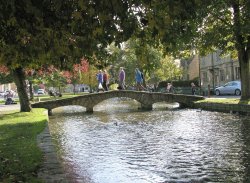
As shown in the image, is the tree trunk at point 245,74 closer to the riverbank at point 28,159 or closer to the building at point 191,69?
the riverbank at point 28,159

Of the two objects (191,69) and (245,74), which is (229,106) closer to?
(245,74)

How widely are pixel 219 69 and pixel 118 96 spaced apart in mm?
32338

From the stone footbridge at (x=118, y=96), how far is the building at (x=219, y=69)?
2364 centimetres

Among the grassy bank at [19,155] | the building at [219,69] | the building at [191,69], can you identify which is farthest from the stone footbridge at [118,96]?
the building at [191,69]

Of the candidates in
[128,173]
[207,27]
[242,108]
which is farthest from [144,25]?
[207,27]

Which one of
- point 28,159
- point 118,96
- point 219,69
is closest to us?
point 28,159

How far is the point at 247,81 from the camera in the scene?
91.7 feet

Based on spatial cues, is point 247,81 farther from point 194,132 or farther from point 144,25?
point 144,25

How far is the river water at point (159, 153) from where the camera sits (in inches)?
401

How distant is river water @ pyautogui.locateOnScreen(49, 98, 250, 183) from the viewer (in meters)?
10.2

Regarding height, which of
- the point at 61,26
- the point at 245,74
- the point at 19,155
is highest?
the point at 61,26

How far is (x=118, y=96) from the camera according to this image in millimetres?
38469

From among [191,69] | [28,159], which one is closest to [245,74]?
[28,159]

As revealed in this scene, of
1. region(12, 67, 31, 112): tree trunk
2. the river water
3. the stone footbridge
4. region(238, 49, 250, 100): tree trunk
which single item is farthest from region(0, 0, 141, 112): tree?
the stone footbridge
